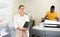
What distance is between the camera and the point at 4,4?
4.27 meters

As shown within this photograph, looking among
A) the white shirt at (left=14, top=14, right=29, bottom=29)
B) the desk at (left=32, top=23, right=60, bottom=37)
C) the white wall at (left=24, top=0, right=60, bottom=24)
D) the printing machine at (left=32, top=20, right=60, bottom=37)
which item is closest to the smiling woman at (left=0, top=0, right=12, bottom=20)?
the white shirt at (left=14, top=14, right=29, bottom=29)

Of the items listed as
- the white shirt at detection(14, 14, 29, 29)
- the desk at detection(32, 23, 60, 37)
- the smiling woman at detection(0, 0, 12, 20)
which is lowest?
the desk at detection(32, 23, 60, 37)

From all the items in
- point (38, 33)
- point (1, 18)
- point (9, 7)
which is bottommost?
point (38, 33)

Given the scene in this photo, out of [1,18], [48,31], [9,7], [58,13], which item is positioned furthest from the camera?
[58,13]

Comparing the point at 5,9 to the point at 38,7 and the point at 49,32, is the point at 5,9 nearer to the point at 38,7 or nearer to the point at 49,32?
the point at 49,32

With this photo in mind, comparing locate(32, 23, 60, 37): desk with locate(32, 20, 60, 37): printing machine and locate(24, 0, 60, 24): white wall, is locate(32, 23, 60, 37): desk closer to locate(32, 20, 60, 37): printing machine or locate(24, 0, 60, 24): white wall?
locate(32, 20, 60, 37): printing machine

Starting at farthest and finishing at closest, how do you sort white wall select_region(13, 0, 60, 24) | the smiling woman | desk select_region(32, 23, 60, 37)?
white wall select_region(13, 0, 60, 24), the smiling woman, desk select_region(32, 23, 60, 37)

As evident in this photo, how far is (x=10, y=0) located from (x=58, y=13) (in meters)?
2.25

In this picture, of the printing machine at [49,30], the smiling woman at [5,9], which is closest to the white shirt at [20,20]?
the printing machine at [49,30]

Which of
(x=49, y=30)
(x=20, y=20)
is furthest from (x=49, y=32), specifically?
(x=20, y=20)

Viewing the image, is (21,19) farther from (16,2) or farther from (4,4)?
(16,2)

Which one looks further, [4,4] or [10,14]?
[10,14]

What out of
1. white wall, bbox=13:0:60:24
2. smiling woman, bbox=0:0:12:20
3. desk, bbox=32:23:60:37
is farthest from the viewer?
white wall, bbox=13:0:60:24

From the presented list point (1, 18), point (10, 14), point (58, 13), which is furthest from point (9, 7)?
point (58, 13)
